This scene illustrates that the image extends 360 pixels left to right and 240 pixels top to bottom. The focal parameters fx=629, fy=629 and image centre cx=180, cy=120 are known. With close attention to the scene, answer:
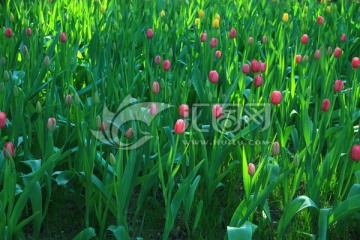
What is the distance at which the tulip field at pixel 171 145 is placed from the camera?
1.89 metres

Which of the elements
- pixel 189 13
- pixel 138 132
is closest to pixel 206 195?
pixel 138 132

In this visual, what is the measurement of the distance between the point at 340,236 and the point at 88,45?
5.50 feet

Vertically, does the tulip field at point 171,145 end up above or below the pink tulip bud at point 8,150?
below

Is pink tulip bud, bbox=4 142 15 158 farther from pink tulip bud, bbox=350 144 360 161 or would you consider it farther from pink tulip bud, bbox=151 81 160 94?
pink tulip bud, bbox=350 144 360 161

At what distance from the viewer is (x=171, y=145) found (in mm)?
2068

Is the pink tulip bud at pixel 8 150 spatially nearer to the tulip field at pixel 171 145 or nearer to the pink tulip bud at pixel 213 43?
the tulip field at pixel 171 145

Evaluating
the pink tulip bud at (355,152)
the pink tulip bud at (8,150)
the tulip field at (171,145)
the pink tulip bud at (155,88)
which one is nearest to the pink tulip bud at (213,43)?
the tulip field at (171,145)

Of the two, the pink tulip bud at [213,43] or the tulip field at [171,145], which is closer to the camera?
the tulip field at [171,145]

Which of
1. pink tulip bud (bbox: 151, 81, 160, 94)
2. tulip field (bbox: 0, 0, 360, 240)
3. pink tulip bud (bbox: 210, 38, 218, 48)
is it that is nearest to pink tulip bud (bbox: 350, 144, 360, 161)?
tulip field (bbox: 0, 0, 360, 240)

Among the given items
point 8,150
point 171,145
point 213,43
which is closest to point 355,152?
point 171,145

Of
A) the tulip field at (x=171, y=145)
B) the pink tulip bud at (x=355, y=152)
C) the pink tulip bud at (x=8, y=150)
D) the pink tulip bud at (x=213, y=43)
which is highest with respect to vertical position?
the pink tulip bud at (x=8, y=150)

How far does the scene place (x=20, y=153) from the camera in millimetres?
2221

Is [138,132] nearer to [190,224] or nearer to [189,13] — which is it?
[190,224]

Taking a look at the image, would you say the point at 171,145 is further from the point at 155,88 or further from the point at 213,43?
the point at 213,43
